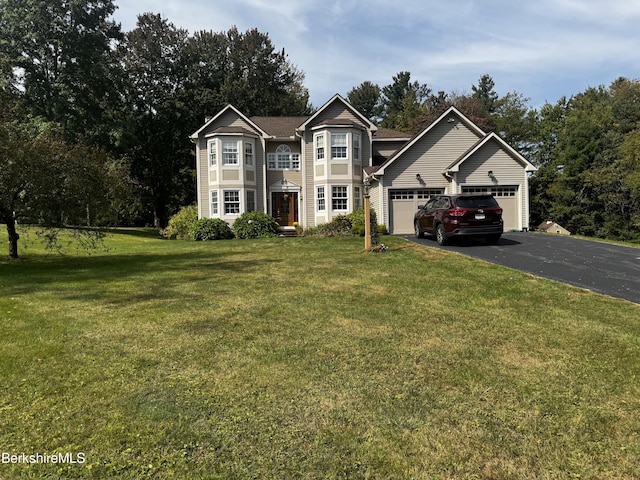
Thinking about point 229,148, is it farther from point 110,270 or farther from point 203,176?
point 110,270

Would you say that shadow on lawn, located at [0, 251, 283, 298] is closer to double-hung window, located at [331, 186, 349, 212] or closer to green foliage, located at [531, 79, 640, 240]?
double-hung window, located at [331, 186, 349, 212]

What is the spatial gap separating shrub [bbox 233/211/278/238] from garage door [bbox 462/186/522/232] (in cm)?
1022

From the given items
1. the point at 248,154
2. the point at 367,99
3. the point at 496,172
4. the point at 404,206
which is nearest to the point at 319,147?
the point at 248,154

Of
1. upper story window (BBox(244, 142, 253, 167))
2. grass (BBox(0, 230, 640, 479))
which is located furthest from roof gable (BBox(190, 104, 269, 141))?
grass (BBox(0, 230, 640, 479))

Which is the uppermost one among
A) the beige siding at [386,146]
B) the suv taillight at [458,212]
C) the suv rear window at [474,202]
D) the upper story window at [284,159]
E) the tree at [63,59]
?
the tree at [63,59]

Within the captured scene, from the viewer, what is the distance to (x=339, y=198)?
78.6ft

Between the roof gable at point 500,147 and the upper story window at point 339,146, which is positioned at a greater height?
the upper story window at point 339,146

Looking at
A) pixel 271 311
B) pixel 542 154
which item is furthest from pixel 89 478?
pixel 542 154

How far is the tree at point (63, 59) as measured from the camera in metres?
27.4

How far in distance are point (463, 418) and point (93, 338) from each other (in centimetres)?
444

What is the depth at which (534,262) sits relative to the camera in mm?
11227

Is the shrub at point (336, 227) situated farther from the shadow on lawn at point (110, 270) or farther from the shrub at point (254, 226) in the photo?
the shadow on lawn at point (110, 270)

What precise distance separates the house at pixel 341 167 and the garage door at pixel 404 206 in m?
0.05

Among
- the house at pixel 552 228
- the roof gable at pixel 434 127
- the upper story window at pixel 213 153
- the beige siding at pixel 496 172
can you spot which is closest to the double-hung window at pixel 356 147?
the roof gable at pixel 434 127
